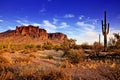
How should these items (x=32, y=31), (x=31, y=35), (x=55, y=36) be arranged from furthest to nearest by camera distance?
(x=55, y=36), (x=32, y=31), (x=31, y=35)

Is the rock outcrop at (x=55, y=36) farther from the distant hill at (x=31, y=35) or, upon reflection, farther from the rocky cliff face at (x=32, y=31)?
the rocky cliff face at (x=32, y=31)

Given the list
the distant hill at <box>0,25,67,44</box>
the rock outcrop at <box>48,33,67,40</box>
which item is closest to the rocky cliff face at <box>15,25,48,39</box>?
the distant hill at <box>0,25,67,44</box>

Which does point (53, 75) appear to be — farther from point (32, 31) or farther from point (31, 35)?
point (32, 31)

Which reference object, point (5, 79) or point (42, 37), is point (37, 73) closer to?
point (5, 79)

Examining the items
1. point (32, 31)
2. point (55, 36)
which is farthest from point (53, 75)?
point (55, 36)

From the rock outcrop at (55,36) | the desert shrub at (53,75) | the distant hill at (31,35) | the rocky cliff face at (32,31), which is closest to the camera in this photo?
the desert shrub at (53,75)

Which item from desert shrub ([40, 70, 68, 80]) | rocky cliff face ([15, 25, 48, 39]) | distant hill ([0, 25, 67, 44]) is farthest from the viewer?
rocky cliff face ([15, 25, 48, 39])

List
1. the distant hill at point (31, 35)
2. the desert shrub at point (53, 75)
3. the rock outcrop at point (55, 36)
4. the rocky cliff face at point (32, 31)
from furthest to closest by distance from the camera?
the rock outcrop at point (55, 36)
the rocky cliff face at point (32, 31)
the distant hill at point (31, 35)
the desert shrub at point (53, 75)

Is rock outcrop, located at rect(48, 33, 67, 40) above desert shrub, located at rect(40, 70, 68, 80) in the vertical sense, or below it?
above

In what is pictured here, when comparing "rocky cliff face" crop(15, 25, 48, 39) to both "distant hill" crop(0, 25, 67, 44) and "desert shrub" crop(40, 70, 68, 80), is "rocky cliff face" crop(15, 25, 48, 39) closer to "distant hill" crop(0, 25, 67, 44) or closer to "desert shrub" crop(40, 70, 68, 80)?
"distant hill" crop(0, 25, 67, 44)

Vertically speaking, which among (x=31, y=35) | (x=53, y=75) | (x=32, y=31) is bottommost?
(x=53, y=75)

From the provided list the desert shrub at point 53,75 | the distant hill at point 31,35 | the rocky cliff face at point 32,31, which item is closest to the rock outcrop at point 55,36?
the distant hill at point 31,35

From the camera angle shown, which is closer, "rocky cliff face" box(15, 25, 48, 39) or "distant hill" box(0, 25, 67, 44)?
"distant hill" box(0, 25, 67, 44)

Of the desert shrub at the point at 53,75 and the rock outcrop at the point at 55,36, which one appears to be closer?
the desert shrub at the point at 53,75
